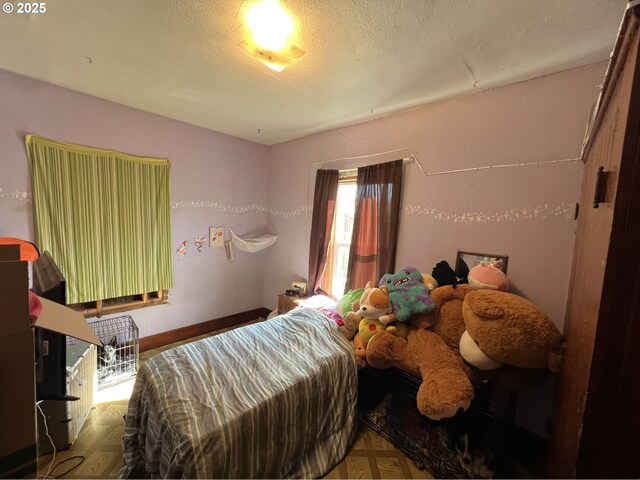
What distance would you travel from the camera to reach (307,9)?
3.59 feet

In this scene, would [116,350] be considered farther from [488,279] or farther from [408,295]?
[488,279]

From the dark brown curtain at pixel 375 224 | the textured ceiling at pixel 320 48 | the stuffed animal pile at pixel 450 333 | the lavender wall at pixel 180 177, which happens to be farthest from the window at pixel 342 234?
the lavender wall at pixel 180 177

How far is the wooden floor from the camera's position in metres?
1.35

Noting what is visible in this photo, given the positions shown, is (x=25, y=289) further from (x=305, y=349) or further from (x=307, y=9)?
(x=307, y=9)

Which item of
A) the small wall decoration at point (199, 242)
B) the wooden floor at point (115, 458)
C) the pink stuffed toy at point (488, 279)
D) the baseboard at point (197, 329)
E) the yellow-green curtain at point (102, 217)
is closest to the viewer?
the wooden floor at point (115, 458)

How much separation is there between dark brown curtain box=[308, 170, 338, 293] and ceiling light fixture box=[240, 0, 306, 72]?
128 centimetres

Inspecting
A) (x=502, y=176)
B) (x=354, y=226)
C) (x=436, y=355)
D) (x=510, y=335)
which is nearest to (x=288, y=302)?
(x=354, y=226)

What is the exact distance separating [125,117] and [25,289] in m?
2.23

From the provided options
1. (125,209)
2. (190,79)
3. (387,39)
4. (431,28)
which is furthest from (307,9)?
(125,209)

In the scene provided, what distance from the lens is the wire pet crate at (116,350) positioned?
2.04 metres

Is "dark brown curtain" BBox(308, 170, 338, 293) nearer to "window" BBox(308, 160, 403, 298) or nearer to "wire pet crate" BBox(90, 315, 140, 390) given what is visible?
"window" BBox(308, 160, 403, 298)

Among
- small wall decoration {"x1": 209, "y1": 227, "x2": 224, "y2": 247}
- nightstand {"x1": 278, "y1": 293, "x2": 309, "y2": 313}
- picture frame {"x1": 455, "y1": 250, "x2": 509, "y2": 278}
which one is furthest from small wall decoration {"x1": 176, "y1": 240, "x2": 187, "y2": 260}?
picture frame {"x1": 455, "y1": 250, "x2": 509, "y2": 278}

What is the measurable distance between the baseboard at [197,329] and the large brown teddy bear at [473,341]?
2.38 m

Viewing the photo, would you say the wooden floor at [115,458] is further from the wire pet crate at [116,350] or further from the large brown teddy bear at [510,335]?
the large brown teddy bear at [510,335]
